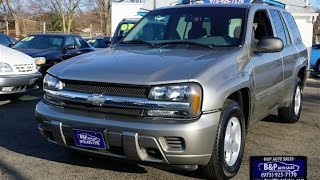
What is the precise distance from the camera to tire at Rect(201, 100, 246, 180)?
3.94m

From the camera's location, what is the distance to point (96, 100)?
3877mm

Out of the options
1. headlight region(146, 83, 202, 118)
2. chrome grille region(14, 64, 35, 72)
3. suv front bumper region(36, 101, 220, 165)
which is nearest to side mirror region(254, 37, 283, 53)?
suv front bumper region(36, 101, 220, 165)

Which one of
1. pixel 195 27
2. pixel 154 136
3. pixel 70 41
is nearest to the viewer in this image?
pixel 154 136

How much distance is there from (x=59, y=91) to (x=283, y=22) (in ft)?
11.9

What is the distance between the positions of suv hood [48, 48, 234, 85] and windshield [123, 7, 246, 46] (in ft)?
1.30

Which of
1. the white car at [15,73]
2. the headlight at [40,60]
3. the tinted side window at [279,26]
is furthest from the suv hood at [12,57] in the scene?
the tinted side window at [279,26]

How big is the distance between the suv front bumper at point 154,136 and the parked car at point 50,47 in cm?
714

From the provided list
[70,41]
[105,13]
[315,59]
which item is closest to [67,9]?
[105,13]

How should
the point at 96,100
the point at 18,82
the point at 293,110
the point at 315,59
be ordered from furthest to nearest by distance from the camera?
the point at 315,59
the point at 18,82
the point at 293,110
the point at 96,100

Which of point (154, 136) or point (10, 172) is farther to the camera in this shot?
point (10, 172)

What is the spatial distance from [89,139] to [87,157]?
1110mm

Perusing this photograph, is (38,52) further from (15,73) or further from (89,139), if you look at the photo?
(89,139)

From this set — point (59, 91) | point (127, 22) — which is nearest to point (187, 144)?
point (59, 91)

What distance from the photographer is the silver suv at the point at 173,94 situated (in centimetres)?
369
